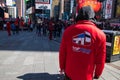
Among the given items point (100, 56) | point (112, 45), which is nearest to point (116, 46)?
point (112, 45)

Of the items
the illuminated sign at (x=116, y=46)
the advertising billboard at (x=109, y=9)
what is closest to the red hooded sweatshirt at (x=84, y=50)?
the illuminated sign at (x=116, y=46)

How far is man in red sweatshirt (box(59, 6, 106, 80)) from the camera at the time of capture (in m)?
3.93

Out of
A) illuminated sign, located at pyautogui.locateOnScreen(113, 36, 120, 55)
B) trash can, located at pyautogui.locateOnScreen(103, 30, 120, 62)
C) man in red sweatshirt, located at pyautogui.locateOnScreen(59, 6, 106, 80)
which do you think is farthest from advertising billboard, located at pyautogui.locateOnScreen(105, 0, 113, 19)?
man in red sweatshirt, located at pyautogui.locateOnScreen(59, 6, 106, 80)

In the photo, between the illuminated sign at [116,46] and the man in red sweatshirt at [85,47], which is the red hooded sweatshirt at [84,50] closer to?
the man in red sweatshirt at [85,47]

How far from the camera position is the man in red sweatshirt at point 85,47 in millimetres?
3932

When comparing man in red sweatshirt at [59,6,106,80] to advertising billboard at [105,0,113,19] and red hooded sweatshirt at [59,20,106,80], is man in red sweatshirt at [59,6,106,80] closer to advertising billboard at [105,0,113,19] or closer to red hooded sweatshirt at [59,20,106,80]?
red hooded sweatshirt at [59,20,106,80]

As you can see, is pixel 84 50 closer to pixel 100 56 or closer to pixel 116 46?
pixel 100 56

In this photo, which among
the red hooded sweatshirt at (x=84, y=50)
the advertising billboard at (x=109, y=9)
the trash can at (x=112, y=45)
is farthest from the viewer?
the advertising billboard at (x=109, y=9)

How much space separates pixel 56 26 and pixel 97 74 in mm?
22023

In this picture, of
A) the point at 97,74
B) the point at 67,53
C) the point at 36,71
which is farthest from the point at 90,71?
the point at 36,71

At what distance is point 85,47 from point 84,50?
44mm

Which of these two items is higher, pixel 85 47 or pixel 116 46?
pixel 85 47

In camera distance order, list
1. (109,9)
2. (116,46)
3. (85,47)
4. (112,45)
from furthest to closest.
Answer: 1. (109,9)
2. (116,46)
3. (112,45)
4. (85,47)

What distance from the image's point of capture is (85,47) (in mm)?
3961
